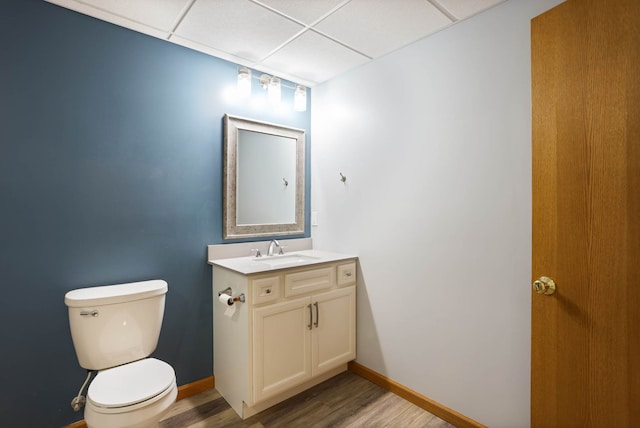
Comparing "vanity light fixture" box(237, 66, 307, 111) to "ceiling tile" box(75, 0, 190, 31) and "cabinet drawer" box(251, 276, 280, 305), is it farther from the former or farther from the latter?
"cabinet drawer" box(251, 276, 280, 305)

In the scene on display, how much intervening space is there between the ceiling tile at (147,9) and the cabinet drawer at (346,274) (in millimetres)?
1857

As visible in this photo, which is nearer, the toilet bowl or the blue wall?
the toilet bowl

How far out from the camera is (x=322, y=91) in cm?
274

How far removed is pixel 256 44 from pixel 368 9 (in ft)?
2.51

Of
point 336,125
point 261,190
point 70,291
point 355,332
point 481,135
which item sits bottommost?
point 355,332

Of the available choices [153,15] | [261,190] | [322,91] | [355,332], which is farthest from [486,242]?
[153,15]

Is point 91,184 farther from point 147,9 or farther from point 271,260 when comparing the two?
point 271,260

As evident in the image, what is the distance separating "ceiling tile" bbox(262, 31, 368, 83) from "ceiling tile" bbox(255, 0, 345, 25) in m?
0.17

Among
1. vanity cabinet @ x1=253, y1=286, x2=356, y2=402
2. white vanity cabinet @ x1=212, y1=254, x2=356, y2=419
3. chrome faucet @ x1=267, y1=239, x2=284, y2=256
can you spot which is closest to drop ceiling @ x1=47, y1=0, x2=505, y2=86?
chrome faucet @ x1=267, y1=239, x2=284, y2=256

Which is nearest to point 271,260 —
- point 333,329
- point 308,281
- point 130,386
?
point 308,281

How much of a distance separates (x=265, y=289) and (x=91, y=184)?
3.79ft

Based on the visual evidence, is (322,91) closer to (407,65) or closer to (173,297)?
(407,65)

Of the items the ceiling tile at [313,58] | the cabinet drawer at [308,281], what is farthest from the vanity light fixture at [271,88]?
the cabinet drawer at [308,281]

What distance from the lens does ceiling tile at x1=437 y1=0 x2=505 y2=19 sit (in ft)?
5.42
